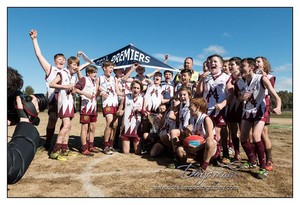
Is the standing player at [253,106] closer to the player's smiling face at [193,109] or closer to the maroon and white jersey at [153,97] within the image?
the player's smiling face at [193,109]

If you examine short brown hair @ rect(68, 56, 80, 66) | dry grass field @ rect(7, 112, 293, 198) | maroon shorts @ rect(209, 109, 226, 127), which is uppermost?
short brown hair @ rect(68, 56, 80, 66)

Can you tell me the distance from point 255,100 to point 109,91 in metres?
3.83

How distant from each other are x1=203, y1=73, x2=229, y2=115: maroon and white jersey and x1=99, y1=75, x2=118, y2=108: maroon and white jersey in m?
2.62

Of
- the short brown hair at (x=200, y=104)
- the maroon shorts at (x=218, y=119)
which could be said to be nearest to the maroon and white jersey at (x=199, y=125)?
the short brown hair at (x=200, y=104)

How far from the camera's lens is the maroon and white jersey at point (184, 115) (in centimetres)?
598

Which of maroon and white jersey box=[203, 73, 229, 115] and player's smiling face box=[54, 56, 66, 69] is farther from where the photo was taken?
player's smiling face box=[54, 56, 66, 69]

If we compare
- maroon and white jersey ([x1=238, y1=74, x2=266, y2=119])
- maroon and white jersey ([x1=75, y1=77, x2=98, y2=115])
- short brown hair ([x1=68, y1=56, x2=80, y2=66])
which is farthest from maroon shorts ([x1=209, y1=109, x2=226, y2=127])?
short brown hair ([x1=68, y1=56, x2=80, y2=66])

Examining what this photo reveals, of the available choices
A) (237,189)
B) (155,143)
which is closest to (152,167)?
(155,143)

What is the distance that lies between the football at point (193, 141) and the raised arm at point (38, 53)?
3.64 metres

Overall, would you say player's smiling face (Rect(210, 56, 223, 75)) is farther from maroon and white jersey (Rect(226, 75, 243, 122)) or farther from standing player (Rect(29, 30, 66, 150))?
standing player (Rect(29, 30, 66, 150))

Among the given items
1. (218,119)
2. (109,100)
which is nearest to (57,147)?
(109,100)

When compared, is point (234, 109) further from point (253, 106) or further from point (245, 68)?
point (245, 68)

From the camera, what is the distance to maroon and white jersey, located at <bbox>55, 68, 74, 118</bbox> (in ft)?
20.6
